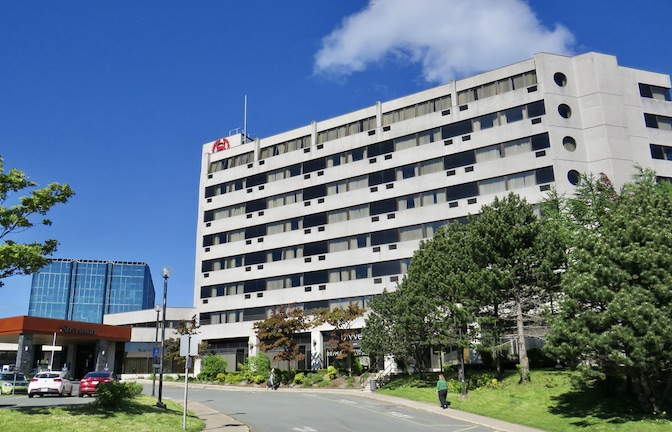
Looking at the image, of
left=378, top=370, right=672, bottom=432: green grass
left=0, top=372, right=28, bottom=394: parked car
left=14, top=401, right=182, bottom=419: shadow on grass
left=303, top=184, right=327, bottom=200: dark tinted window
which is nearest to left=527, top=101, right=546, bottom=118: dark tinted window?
left=303, top=184, right=327, bottom=200: dark tinted window

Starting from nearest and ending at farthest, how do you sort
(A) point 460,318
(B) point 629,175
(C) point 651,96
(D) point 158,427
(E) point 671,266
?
1. (D) point 158,427
2. (E) point 671,266
3. (A) point 460,318
4. (B) point 629,175
5. (C) point 651,96

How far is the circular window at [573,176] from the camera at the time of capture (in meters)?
44.2

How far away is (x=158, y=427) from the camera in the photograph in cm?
1817

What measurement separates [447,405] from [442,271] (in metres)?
8.28

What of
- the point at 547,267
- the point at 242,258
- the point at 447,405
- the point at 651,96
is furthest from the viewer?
the point at 242,258

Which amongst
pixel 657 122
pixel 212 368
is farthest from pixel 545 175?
pixel 212 368

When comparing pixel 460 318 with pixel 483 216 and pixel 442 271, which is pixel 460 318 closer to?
pixel 442 271

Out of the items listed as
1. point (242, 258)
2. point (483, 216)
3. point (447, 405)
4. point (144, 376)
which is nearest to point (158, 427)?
point (447, 405)

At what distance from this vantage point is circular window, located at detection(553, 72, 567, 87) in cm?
4700

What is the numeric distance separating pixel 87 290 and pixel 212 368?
14865 centimetres

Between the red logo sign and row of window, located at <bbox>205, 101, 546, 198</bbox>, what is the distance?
16.1 feet

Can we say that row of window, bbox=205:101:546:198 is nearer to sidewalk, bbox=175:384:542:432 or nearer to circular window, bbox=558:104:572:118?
circular window, bbox=558:104:572:118

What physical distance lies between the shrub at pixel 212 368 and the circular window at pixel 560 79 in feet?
126

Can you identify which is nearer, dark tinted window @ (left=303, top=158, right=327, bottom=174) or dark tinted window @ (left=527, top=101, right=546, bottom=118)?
dark tinted window @ (left=527, top=101, right=546, bottom=118)
